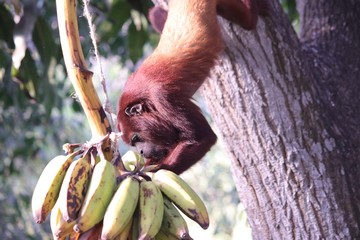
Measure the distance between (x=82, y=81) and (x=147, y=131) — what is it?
1.36 m

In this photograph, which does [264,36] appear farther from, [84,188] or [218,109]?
[84,188]

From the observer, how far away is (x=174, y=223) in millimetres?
1592

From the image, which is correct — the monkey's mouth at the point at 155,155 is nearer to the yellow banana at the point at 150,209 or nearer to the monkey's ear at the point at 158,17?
the monkey's ear at the point at 158,17

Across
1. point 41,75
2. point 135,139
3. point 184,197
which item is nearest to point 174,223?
point 184,197

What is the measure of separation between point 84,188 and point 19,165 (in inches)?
235

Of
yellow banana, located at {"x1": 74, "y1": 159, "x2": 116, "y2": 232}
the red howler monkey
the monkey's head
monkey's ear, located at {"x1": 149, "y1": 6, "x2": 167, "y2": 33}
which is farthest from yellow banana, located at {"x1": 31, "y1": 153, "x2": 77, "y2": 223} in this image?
monkey's ear, located at {"x1": 149, "y1": 6, "x2": 167, "y2": 33}

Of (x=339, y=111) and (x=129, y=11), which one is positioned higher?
(x=129, y=11)

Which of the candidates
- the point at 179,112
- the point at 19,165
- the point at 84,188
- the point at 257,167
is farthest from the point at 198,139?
the point at 19,165

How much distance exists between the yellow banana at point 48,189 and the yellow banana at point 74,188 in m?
0.04

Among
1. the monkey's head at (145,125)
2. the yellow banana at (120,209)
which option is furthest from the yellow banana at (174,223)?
the monkey's head at (145,125)

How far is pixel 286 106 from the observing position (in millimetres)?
2572

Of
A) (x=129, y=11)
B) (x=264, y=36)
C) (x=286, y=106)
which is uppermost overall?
(x=129, y=11)

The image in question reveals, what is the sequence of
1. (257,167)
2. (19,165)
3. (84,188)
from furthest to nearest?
1. (19,165)
2. (257,167)
3. (84,188)

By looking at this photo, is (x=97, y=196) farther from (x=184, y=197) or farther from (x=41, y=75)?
(x=41, y=75)
